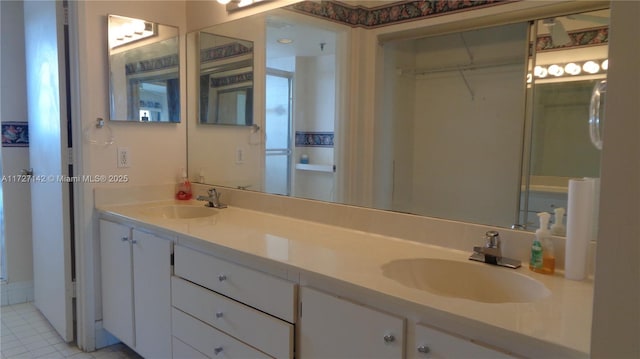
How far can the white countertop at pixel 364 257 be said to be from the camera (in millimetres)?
938

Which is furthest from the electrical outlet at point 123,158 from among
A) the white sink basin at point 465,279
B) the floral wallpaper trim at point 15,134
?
the white sink basin at point 465,279

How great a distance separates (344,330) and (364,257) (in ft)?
0.96

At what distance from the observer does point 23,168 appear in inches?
123

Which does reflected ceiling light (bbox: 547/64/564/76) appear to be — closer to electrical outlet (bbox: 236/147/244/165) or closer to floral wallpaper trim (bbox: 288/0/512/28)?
floral wallpaper trim (bbox: 288/0/512/28)

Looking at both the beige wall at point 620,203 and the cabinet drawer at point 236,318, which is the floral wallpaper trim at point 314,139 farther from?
the beige wall at point 620,203

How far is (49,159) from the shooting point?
2.55m

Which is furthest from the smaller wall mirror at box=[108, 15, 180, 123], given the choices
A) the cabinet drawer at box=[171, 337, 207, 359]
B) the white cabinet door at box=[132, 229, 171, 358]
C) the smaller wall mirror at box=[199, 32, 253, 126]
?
the cabinet drawer at box=[171, 337, 207, 359]

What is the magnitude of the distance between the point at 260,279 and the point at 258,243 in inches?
7.5

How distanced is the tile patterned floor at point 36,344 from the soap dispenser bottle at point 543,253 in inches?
82.2

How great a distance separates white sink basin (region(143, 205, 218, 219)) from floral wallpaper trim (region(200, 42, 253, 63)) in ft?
2.91

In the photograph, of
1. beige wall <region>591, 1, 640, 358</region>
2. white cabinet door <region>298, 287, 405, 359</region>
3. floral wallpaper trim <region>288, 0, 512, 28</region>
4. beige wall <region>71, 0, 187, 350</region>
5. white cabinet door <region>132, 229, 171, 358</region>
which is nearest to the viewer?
beige wall <region>591, 1, 640, 358</region>

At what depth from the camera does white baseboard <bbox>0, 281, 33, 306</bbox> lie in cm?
313

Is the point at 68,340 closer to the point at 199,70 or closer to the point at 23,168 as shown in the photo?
the point at 23,168

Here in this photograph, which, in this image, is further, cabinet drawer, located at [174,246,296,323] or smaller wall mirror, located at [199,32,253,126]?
smaller wall mirror, located at [199,32,253,126]
